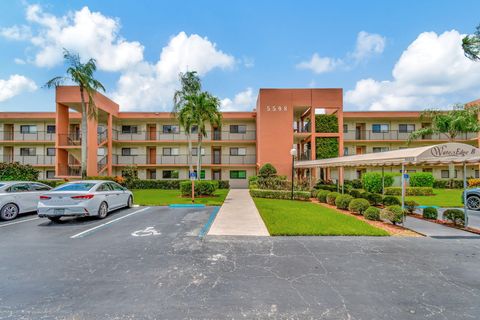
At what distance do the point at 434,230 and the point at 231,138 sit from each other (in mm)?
20765

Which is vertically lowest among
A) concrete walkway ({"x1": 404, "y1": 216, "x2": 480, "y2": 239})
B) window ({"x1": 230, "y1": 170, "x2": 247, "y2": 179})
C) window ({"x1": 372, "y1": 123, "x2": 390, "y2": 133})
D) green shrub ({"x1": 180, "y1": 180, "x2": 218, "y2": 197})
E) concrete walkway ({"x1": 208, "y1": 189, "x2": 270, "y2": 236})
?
concrete walkway ({"x1": 404, "y1": 216, "x2": 480, "y2": 239})

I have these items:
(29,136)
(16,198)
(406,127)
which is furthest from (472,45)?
(29,136)

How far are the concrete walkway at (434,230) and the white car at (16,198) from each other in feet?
51.0

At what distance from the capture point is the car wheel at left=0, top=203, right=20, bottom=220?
8961 millimetres

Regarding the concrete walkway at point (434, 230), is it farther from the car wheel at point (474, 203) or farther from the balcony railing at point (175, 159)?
the balcony railing at point (175, 159)

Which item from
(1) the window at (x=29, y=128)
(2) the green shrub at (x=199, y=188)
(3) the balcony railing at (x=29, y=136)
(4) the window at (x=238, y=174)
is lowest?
(2) the green shrub at (x=199, y=188)

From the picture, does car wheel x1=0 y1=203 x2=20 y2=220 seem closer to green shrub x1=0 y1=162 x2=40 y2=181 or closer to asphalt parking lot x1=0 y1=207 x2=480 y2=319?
asphalt parking lot x1=0 y1=207 x2=480 y2=319

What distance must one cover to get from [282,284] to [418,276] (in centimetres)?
Answer: 276

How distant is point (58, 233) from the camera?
720 centimetres

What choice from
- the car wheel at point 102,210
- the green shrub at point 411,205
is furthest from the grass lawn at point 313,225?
the car wheel at point 102,210

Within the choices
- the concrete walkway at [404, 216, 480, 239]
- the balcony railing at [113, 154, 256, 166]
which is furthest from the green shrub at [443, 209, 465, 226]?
the balcony railing at [113, 154, 256, 166]

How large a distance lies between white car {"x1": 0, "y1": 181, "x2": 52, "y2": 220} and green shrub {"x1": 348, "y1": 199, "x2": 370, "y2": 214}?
14463 millimetres

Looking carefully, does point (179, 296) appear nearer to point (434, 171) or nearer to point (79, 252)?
point (79, 252)

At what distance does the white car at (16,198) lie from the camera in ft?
29.6
